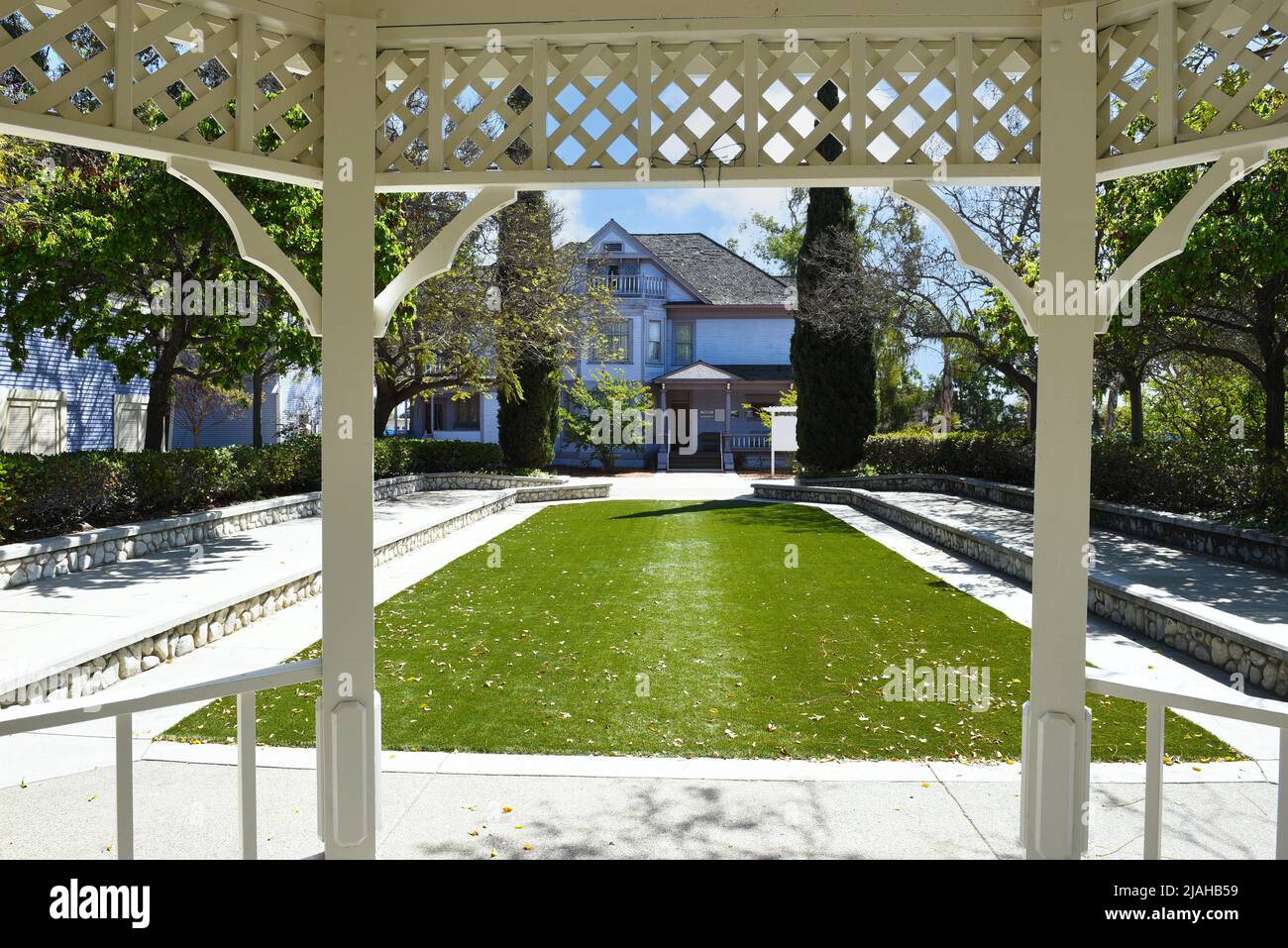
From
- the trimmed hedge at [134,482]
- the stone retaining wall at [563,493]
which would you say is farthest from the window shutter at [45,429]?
the stone retaining wall at [563,493]

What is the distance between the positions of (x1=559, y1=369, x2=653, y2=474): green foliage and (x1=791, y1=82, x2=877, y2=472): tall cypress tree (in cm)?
717

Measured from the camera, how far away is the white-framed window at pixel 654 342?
31317 mm

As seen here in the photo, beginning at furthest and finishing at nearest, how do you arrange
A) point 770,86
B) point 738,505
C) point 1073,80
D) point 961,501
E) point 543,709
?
point 738,505 < point 961,501 < point 543,709 < point 770,86 < point 1073,80

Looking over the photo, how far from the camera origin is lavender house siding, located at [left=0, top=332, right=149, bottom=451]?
597 inches

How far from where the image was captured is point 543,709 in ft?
18.1

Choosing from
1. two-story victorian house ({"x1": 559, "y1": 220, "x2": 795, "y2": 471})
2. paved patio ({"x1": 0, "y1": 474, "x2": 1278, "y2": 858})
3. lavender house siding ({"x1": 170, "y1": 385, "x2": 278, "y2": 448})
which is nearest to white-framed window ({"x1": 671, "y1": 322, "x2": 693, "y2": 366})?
two-story victorian house ({"x1": 559, "y1": 220, "x2": 795, "y2": 471})

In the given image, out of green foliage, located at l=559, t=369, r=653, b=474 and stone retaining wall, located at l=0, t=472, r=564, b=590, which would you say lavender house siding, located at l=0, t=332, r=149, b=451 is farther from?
green foliage, located at l=559, t=369, r=653, b=474

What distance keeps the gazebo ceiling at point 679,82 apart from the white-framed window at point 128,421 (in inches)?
657

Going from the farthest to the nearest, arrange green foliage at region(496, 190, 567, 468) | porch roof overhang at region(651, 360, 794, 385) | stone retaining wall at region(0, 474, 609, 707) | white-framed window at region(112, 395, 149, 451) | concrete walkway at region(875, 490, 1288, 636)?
porch roof overhang at region(651, 360, 794, 385) < green foliage at region(496, 190, 567, 468) < white-framed window at region(112, 395, 149, 451) < concrete walkway at region(875, 490, 1288, 636) < stone retaining wall at region(0, 474, 609, 707)

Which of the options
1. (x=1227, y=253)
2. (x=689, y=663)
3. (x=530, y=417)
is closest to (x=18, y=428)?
(x=530, y=417)

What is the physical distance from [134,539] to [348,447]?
8232mm
